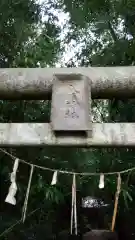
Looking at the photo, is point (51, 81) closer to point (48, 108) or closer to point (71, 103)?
point (71, 103)

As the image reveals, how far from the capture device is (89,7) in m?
3.49

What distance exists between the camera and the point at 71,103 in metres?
2.31

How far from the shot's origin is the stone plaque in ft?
7.39

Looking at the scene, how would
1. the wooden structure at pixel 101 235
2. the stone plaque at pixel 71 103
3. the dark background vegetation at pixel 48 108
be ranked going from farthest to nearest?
1. the wooden structure at pixel 101 235
2. the dark background vegetation at pixel 48 108
3. the stone plaque at pixel 71 103

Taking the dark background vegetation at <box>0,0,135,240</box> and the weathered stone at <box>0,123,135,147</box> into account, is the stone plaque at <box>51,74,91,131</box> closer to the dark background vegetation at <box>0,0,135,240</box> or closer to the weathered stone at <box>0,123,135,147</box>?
the weathered stone at <box>0,123,135,147</box>

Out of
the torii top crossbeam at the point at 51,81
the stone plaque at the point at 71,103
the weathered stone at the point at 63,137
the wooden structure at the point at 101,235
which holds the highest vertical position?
the torii top crossbeam at the point at 51,81

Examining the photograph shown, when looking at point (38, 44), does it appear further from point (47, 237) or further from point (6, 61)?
point (47, 237)

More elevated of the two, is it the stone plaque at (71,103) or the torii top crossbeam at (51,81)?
the torii top crossbeam at (51,81)

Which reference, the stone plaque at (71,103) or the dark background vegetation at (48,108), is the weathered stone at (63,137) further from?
the dark background vegetation at (48,108)

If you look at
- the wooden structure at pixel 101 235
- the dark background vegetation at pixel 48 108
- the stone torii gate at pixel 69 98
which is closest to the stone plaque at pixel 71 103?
the stone torii gate at pixel 69 98

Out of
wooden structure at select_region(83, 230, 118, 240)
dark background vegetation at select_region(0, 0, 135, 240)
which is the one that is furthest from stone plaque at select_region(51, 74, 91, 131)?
wooden structure at select_region(83, 230, 118, 240)

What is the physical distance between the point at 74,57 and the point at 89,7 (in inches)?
58.5

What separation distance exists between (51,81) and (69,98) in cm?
18

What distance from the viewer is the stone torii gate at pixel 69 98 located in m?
2.29
